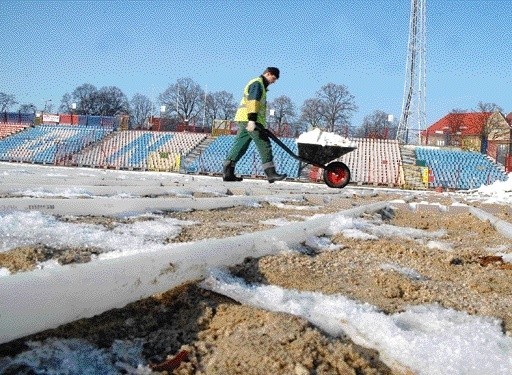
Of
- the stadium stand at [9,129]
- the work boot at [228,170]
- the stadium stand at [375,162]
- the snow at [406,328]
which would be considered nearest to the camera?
the snow at [406,328]

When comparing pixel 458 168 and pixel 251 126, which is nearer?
pixel 251 126

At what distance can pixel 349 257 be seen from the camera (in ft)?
9.32

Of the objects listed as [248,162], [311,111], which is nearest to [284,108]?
[311,111]

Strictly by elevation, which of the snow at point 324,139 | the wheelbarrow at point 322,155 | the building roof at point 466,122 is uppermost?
the building roof at point 466,122

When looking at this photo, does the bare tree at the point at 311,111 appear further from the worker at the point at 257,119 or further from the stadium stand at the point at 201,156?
the worker at the point at 257,119

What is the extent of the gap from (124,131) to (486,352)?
36525mm

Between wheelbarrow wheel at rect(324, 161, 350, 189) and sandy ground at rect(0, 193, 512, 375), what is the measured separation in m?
4.62

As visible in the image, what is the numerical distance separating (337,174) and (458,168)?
2203cm

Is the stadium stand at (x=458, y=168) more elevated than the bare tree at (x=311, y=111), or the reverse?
the bare tree at (x=311, y=111)

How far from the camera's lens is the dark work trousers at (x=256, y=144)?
718 centimetres

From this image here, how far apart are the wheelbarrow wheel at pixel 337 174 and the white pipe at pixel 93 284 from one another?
6.31 metres

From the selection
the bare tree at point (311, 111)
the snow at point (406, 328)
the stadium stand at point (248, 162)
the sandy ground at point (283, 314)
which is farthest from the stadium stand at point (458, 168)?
the bare tree at point (311, 111)

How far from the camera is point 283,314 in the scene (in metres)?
1.64

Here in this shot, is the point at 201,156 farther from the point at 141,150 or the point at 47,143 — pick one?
the point at 47,143
